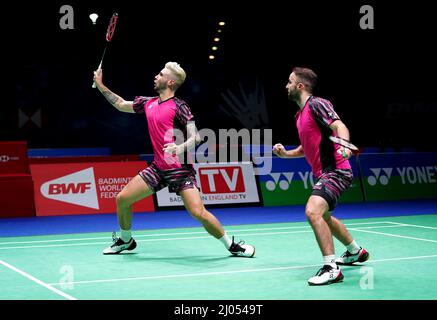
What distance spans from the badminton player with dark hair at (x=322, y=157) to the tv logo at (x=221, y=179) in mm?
6073

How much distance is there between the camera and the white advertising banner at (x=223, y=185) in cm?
1217

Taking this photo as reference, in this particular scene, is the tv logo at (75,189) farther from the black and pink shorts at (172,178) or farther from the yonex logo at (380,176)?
the yonex logo at (380,176)

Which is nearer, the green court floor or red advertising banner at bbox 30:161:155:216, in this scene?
the green court floor

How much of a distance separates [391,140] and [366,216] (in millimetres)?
9859

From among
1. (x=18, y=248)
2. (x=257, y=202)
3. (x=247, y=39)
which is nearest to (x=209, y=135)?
(x=247, y=39)

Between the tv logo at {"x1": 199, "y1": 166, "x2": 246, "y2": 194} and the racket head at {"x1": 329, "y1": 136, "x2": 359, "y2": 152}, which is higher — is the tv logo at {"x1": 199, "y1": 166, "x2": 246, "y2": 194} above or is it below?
below

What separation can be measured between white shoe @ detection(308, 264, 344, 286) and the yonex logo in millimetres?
8311

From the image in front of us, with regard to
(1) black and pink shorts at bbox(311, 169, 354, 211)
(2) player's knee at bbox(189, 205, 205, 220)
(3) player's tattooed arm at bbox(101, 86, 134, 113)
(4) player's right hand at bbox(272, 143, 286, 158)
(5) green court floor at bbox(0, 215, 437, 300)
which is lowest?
(5) green court floor at bbox(0, 215, 437, 300)

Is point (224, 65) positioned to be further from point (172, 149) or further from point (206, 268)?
point (206, 268)

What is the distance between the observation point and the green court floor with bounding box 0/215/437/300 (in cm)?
530

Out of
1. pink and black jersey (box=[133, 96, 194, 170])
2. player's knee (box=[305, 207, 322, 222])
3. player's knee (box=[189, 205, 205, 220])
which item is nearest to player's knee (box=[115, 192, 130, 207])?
pink and black jersey (box=[133, 96, 194, 170])

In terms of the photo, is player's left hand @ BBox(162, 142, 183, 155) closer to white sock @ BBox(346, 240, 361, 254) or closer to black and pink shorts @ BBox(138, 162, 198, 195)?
black and pink shorts @ BBox(138, 162, 198, 195)

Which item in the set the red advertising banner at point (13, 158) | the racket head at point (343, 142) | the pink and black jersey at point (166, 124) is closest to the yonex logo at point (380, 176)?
the red advertising banner at point (13, 158)

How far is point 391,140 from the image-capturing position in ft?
68.0
